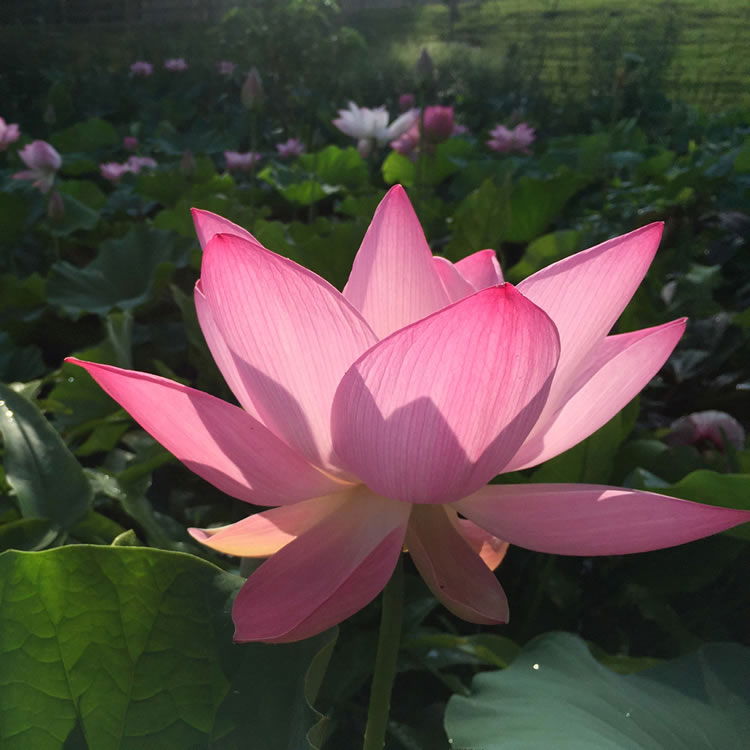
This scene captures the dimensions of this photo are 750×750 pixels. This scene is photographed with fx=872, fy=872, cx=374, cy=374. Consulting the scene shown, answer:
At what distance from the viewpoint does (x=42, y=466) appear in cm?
52

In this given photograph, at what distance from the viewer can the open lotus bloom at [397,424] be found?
0.28 m

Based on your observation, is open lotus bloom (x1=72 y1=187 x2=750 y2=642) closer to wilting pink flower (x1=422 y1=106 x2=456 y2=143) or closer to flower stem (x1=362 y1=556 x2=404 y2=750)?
flower stem (x1=362 y1=556 x2=404 y2=750)

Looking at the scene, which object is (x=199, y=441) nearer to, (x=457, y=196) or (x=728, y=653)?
(x=728, y=653)

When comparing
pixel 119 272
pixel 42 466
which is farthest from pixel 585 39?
pixel 42 466

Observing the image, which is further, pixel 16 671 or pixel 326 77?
pixel 326 77

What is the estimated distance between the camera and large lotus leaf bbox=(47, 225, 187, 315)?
1.29 metres

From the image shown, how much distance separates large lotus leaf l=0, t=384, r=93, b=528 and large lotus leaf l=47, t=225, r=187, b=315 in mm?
764

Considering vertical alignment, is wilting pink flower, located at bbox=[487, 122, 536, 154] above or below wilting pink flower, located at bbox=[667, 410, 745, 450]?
below

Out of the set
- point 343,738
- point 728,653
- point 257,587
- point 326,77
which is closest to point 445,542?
point 257,587

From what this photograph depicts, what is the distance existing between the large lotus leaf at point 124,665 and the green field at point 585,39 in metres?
4.30

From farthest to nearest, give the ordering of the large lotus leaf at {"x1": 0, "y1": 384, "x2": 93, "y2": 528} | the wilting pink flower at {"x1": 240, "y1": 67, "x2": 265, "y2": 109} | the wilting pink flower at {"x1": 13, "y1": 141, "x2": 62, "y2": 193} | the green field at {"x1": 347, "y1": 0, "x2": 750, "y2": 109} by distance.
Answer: the green field at {"x1": 347, "y1": 0, "x2": 750, "y2": 109}, the wilting pink flower at {"x1": 13, "y1": 141, "x2": 62, "y2": 193}, the wilting pink flower at {"x1": 240, "y1": 67, "x2": 265, "y2": 109}, the large lotus leaf at {"x1": 0, "y1": 384, "x2": 93, "y2": 528}

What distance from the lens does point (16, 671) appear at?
297mm

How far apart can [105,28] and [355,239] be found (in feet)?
24.8

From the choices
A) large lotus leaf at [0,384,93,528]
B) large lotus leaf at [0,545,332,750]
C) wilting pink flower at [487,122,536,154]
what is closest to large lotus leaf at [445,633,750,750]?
large lotus leaf at [0,545,332,750]
